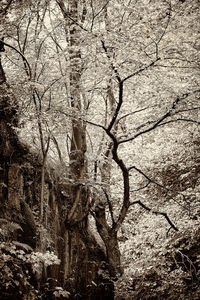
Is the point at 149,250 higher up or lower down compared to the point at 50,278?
higher up

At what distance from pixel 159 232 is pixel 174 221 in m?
0.60

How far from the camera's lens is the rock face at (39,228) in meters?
5.43

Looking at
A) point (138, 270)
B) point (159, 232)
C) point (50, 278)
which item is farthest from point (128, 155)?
point (50, 278)

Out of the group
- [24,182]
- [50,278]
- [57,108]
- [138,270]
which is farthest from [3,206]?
[138,270]

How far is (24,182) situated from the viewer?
6.16 metres

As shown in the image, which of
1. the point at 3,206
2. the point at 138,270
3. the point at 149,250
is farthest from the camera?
the point at 149,250

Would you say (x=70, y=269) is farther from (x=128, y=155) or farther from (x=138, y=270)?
(x=128, y=155)

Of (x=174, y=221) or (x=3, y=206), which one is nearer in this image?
(x=3, y=206)

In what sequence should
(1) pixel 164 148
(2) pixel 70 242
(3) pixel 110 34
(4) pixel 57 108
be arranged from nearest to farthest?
1. (3) pixel 110 34
2. (4) pixel 57 108
3. (2) pixel 70 242
4. (1) pixel 164 148

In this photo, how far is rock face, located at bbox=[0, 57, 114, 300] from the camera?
5.43m

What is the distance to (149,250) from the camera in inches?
344

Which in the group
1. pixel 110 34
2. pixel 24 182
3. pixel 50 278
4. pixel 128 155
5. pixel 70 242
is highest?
pixel 128 155

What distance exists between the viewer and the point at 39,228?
218 inches

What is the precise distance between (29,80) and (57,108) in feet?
2.79
